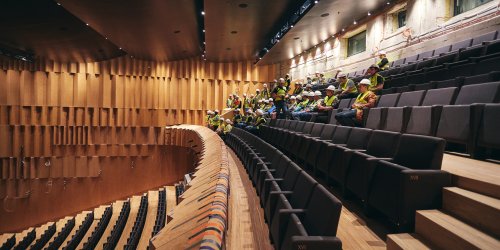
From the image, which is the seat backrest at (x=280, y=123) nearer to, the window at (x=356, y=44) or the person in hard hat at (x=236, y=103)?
the person in hard hat at (x=236, y=103)

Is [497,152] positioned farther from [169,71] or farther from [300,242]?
[169,71]

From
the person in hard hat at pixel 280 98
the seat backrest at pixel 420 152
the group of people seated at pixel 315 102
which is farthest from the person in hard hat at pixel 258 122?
the seat backrest at pixel 420 152

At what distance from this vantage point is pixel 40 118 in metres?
3.02

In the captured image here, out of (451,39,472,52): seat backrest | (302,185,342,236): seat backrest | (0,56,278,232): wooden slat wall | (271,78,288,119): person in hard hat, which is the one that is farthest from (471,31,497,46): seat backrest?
(0,56,278,232): wooden slat wall

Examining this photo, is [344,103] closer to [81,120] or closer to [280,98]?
[280,98]

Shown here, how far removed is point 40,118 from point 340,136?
315 cm

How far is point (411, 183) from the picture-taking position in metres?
0.44

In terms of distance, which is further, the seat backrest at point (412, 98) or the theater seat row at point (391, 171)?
the seat backrest at point (412, 98)

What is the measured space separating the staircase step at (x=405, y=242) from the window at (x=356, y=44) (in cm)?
244

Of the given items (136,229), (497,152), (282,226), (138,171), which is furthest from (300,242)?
(138,171)

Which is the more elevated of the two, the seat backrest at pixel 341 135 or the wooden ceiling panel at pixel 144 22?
the wooden ceiling panel at pixel 144 22

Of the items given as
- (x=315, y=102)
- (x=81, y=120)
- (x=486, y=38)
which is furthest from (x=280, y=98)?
(x=81, y=120)

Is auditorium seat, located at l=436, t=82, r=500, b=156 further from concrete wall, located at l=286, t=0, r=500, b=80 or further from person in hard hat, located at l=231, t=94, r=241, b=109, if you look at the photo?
person in hard hat, located at l=231, t=94, r=241, b=109

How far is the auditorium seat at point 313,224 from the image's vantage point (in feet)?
1.12
